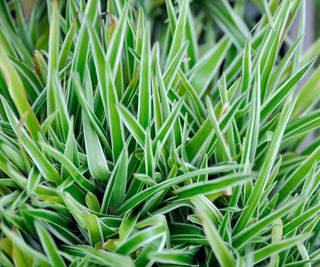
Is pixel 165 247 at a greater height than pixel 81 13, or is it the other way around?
pixel 81 13

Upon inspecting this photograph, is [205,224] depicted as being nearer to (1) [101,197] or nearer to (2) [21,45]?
(1) [101,197]

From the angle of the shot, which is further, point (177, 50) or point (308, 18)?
point (308, 18)

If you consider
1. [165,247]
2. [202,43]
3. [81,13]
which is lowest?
[165,247]

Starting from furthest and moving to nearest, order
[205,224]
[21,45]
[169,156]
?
[21,45] < [169,156] < [205,224]

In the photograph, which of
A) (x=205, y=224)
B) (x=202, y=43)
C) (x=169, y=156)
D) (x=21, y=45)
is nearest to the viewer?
(x=205, y=224)

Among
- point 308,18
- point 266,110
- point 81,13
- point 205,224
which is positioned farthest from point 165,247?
point 308,18

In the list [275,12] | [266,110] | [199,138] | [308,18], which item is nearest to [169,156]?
[199,138]
